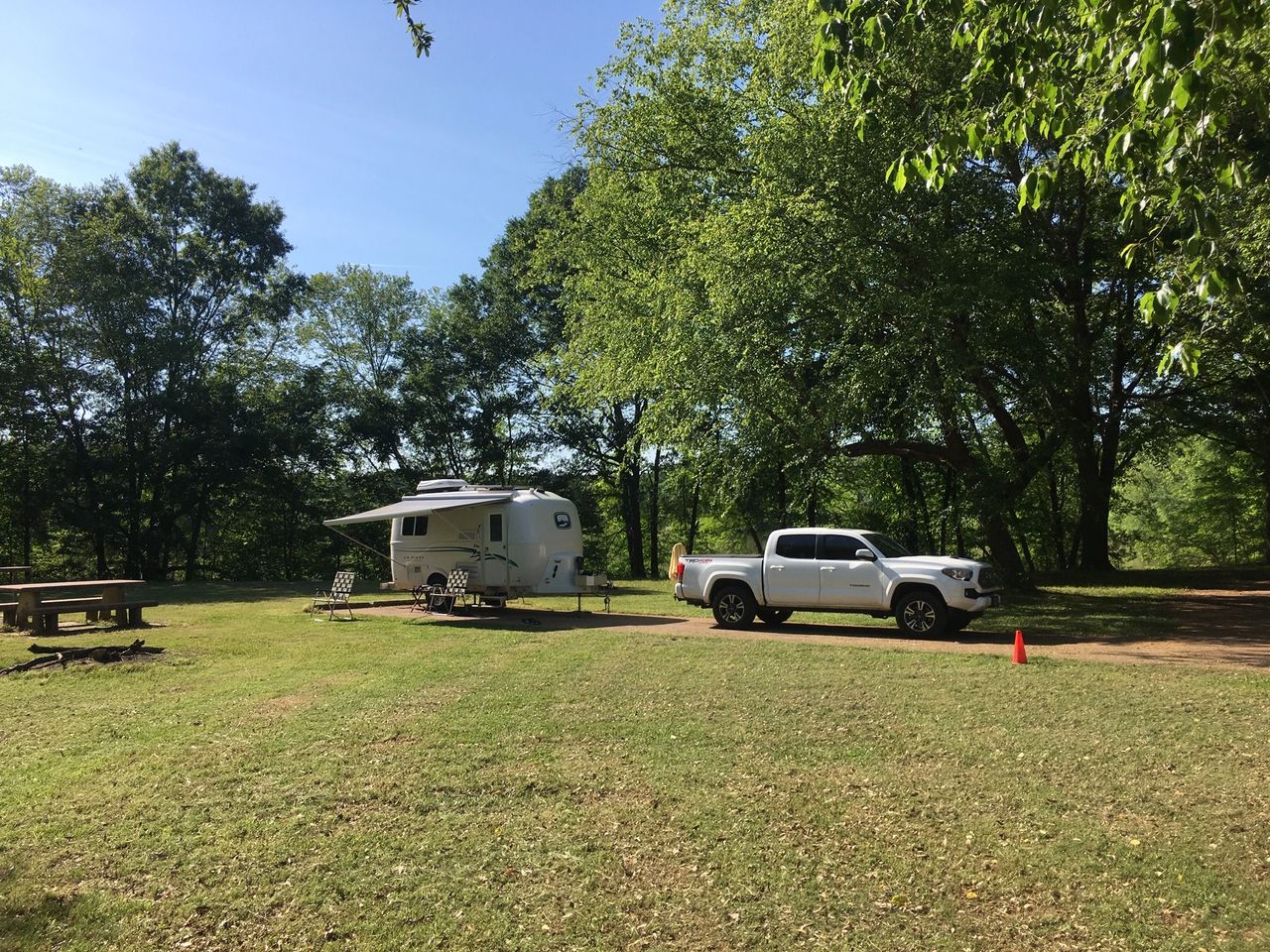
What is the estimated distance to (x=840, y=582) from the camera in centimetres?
1341

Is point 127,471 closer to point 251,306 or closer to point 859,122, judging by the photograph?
point 251,306

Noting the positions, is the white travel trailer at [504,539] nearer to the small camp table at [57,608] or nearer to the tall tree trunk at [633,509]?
the small camp table at [57,608]

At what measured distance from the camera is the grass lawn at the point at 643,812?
3639 mm

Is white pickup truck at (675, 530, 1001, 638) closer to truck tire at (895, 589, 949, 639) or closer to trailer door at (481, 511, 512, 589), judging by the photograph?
truck tire at (895, 589, 949, 639)

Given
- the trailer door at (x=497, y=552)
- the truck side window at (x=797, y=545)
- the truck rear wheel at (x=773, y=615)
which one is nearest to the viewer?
the truck side window at (x=797, y=545)

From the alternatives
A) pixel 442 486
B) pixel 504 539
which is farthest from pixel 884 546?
pixel 442 486

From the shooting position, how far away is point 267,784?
5.48m

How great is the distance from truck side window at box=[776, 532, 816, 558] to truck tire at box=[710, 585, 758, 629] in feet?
3.41

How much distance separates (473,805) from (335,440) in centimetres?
3545

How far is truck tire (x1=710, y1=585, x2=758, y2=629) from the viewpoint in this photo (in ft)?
47.5

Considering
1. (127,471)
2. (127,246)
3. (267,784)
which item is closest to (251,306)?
(127,246)

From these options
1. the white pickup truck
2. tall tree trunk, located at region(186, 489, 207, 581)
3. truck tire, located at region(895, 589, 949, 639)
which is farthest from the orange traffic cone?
tall tree trunk, located at region(186, 489, 207, 581)

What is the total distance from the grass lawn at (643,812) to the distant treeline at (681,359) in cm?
306

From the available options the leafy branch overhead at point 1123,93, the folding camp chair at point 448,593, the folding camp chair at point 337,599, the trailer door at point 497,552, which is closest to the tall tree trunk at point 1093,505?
the trailer door at point 497,552
